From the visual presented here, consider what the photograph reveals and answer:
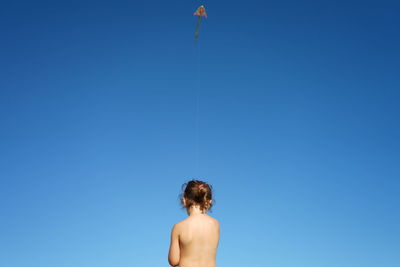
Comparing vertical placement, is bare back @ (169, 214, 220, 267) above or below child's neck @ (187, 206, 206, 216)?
below

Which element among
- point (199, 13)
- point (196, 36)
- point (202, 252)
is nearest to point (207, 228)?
point (202, 252)

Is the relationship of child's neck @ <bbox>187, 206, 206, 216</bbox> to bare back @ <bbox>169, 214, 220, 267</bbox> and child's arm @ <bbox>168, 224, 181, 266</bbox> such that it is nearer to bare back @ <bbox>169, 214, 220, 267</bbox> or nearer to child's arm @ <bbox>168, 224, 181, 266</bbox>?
bare back @ <bbox>169, 214, 220, 267</bbox>

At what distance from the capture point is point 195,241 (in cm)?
730

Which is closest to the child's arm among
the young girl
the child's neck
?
the young girl

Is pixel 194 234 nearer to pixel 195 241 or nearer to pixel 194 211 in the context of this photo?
pixel 195 241

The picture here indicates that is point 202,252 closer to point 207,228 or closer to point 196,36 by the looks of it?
point 207,228

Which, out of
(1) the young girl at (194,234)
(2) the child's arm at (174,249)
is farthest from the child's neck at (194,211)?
(2) the child's arm at (174,249)

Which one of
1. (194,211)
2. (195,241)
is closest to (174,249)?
(195,241)

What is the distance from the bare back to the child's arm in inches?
1.3

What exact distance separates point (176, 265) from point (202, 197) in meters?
1.18

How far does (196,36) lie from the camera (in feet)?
52.1

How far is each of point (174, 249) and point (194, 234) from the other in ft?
1.33

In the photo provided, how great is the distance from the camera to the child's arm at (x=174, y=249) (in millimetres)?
7312

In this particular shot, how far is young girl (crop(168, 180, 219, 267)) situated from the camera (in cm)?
727
